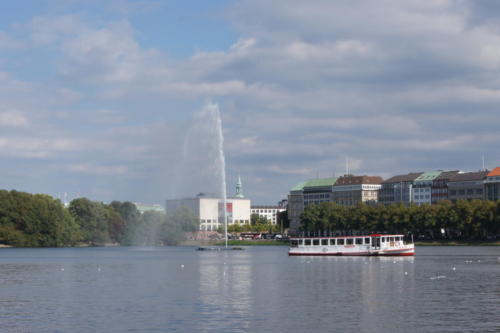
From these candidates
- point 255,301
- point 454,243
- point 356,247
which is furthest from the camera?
point 454,243

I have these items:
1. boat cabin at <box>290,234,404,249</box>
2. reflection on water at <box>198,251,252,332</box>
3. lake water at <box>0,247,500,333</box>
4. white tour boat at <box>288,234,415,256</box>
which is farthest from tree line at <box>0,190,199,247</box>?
reflection on water at <box>198,251,252,332</box>

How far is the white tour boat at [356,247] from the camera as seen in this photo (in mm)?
111125

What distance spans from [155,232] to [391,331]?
153645 mm

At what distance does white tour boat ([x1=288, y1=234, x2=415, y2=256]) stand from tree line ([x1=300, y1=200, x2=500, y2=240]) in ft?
140

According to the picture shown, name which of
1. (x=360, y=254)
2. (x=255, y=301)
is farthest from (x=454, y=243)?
(x=255, y=301)

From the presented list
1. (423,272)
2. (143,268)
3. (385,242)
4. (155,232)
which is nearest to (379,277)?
(423,272)

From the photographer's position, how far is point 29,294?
54500 mm

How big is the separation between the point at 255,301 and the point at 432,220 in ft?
411

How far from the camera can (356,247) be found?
114 m

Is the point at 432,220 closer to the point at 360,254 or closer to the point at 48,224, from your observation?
the point at 360,254

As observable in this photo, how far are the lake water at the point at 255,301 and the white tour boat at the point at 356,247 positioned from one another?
3644cm

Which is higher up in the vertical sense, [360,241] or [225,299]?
[360,241]

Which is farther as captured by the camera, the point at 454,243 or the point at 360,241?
the point at 454,243

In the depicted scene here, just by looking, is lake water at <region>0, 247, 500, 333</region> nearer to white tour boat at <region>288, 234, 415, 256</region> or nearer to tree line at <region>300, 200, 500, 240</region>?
white tour boat at <region>288, 234, 415, 256</region>
